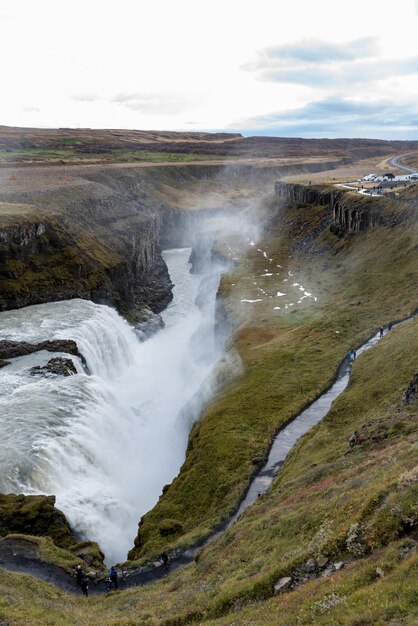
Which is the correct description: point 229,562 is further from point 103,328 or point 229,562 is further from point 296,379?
point 103,328

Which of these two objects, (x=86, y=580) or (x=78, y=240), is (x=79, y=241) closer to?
(x=78, y=240)

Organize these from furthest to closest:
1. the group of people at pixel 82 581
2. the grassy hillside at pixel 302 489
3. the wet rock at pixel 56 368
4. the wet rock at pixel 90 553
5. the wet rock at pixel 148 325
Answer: the wet rock at pixel 148 325
the wet rock at pixel 56 368
the wet rock at pixel 90 553
the group of people at pixel 82 581
the grassy hillside at pixel 302 489

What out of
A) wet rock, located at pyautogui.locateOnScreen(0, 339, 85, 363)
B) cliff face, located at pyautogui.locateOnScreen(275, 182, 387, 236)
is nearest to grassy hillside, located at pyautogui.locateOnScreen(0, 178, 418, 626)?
cliff face, located at pyautogui.locateOnScreen(275, 182, 387, 236)

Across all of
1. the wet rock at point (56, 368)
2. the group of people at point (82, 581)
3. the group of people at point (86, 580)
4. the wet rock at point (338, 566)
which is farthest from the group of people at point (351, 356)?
the wet rock at point (338, 566)

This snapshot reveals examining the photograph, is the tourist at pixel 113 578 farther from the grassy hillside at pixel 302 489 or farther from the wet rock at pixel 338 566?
the wet rock at pixel 338 566

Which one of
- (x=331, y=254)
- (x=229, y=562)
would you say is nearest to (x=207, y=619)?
(x=229, y=562)

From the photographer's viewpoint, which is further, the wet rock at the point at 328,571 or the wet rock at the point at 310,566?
the wet rock at the point at 310,566

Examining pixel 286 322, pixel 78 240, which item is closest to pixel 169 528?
pixel 286 322
